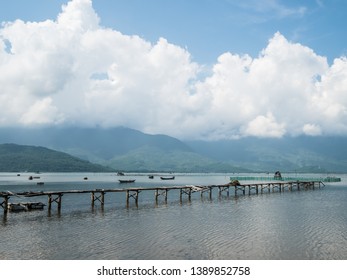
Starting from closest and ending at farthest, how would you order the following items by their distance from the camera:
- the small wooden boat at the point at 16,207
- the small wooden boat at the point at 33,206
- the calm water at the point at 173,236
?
the calm water at the point at 173,236
the small wooden boat at the point at 16,207
the small wooden boat at the point at 33,206

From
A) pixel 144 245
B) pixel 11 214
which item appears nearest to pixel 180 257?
pixel 144 245

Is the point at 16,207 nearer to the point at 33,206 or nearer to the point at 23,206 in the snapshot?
the point at 23,206

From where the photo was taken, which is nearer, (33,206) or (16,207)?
(16,207)

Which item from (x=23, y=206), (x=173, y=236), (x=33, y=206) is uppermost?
(x=23, y=206)

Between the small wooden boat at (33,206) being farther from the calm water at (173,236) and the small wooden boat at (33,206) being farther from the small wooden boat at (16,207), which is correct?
the calm water at (173,236)

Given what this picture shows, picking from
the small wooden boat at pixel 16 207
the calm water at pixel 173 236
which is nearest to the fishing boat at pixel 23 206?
the small wooden boat at pixel 16 207

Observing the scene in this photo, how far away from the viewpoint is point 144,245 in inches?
1123

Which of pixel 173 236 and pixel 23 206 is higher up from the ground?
pixel 23 206

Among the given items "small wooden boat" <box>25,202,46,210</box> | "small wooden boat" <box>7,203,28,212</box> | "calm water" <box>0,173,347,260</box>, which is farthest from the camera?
"small wooden boat" <box>25,202,46,210</box>

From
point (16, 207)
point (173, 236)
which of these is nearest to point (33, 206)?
point (16, 207)

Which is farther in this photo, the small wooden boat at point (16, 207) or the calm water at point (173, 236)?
the small wooden boat at point (16, 207)

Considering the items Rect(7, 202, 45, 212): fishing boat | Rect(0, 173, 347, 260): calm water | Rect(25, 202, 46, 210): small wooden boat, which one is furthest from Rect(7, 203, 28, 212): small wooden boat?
Rect(0, 173, 347, 260): calm water

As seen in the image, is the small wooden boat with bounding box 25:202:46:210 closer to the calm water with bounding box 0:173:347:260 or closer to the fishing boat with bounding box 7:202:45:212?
the fishing boat with bounding box 7:202:45:212
